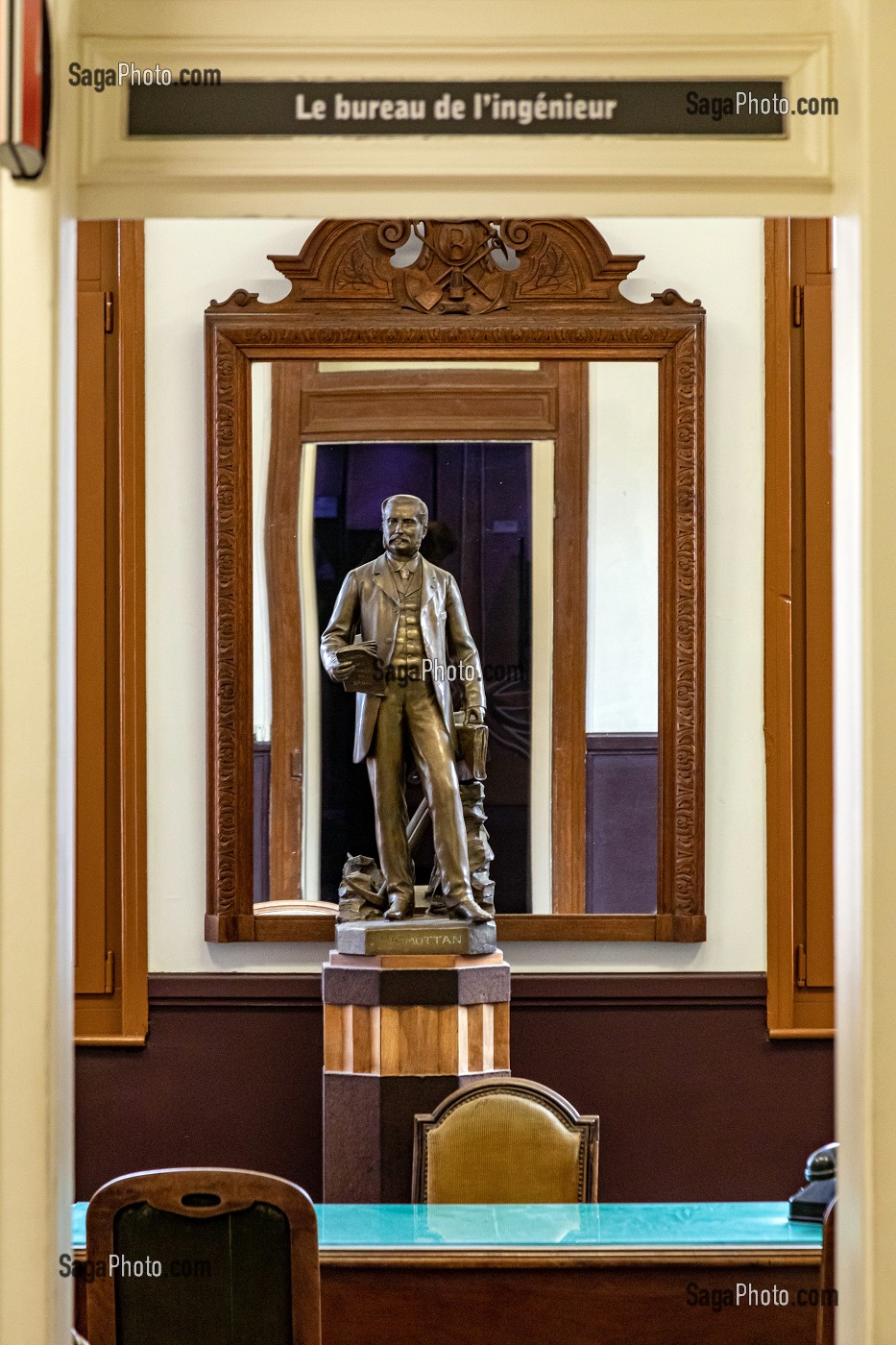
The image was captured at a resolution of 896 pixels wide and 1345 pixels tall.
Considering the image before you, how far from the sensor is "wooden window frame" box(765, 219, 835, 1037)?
16.8 ft

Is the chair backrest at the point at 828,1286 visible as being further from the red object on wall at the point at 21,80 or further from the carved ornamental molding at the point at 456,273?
the carved ornamental molding at the point at 456,273

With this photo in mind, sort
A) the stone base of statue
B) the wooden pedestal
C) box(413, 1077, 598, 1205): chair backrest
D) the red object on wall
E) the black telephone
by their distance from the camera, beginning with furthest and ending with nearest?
1. the stone base of statue
2. the wooden pedestal
3. box(413, 1077, 598, 1205): chair backrest
4. the black telephone
5. the red object on wall

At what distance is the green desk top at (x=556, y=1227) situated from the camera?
2.97 meters

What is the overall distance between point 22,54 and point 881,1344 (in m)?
1.93

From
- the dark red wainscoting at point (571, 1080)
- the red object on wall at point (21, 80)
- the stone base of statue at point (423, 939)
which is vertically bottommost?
the dark red wainscoting at point (571, 1080)

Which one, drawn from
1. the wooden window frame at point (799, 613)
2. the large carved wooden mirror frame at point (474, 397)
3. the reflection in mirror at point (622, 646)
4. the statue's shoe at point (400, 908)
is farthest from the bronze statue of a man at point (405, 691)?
the wooden window frame at point (799, 613)

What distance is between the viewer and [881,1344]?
1854 millimetres

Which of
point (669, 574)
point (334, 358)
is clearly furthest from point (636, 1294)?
point (334, 358)

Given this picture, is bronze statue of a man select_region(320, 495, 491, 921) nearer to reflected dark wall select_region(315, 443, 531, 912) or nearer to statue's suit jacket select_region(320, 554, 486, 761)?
statue's suit jacket select_region(320, 554, 486, 761)

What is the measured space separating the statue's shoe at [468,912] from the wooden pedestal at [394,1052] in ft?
0.44

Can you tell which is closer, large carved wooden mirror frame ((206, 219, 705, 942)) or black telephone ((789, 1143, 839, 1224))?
black telephone ((789, 1143, 839, 1224))

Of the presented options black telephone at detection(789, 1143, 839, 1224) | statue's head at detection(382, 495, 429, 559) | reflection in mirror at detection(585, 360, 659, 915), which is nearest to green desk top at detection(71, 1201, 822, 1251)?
black telephone at detection(789, 1143, 839, 1224)

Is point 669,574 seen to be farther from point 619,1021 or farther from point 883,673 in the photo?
point 883,673

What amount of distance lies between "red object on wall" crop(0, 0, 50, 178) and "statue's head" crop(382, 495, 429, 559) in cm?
288
